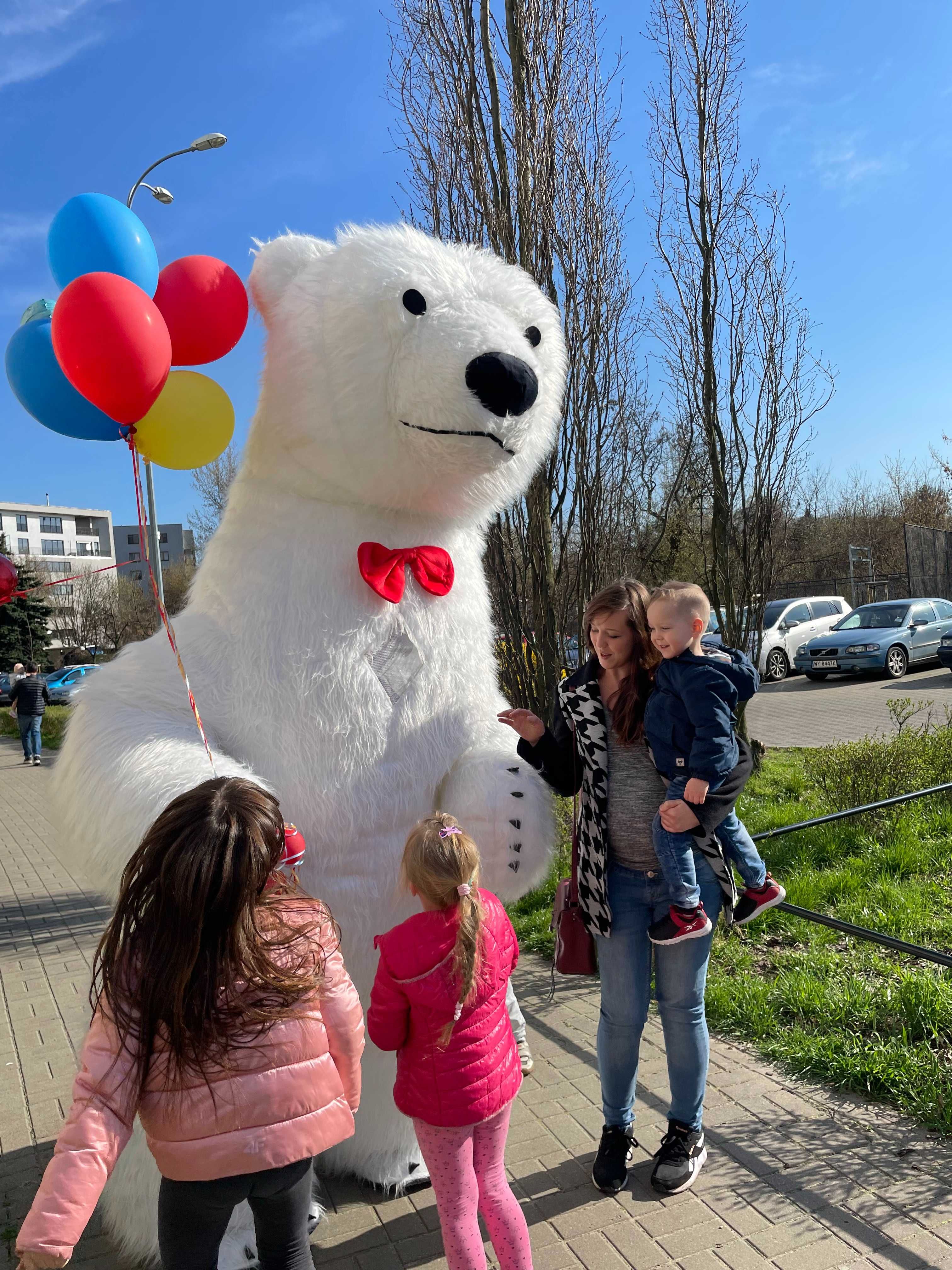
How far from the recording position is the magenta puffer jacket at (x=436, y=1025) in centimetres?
194

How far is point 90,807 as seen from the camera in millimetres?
2184

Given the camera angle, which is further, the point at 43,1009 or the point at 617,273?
the point at 617,273

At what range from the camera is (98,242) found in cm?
239

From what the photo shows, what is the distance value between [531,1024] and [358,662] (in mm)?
2208

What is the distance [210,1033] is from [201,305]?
1900 millimetres

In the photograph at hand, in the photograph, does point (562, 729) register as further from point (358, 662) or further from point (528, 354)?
point (528, 354)

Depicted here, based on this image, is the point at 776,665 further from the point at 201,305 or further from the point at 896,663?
the point at 201,305

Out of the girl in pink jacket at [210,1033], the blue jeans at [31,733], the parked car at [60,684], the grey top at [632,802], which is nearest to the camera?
the girl in pink jacket at [210,1033]

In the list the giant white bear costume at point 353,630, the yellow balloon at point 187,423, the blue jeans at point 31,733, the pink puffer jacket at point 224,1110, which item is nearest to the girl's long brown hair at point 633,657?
the giant white bear costume at point 353,630

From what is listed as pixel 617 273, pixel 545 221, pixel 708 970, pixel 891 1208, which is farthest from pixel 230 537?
pixel 617 273

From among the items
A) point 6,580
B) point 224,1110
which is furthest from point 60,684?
point 224,1110

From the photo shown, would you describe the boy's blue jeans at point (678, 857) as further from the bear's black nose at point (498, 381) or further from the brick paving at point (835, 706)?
the brick paving at point (835, 706)

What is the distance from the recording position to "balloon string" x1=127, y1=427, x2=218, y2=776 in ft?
7.45

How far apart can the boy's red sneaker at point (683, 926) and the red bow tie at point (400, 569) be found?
1.10 meters
